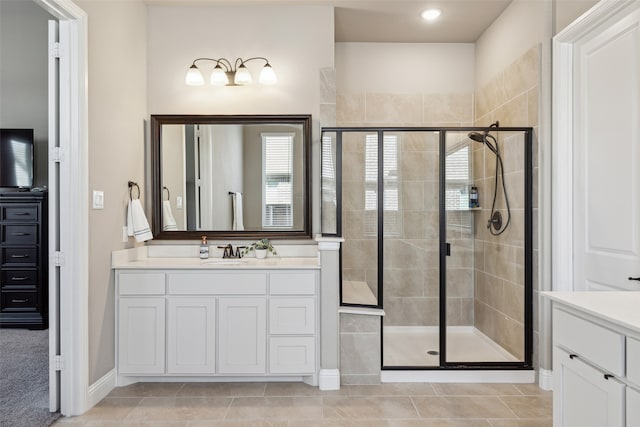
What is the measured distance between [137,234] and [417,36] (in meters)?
2.96

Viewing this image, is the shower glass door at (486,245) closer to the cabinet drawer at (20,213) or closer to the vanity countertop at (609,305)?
the vanity countertop at (609,305)

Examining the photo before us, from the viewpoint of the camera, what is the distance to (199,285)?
278 centimetres

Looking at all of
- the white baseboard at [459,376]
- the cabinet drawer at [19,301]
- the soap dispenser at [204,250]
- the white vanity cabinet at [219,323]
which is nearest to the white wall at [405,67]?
the soap dispenser at [204,250]

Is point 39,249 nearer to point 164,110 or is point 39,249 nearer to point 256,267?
point 164,110

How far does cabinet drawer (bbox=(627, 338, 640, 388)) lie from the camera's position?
1281 millimetres

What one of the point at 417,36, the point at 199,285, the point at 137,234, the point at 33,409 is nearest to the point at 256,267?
the point at 199,285

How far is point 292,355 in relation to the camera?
2.78 metres

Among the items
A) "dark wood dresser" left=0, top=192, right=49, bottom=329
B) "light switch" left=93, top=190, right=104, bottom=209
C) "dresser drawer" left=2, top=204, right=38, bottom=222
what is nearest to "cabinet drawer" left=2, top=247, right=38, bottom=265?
"dark wood dresser" left=0, top=192, right=49, bottom=329

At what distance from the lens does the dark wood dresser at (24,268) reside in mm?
4051

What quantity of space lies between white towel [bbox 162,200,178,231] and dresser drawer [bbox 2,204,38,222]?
1.70 m

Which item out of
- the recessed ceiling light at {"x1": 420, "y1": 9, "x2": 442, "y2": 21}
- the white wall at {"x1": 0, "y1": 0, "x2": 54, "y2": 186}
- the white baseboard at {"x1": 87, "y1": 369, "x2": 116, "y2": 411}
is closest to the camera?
the white baseboard at {"x1": 87, "y1": 369, "x2": 116, "y2": 411}

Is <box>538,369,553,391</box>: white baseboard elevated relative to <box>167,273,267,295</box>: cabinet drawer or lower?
lower

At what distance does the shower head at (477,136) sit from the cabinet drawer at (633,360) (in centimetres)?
203

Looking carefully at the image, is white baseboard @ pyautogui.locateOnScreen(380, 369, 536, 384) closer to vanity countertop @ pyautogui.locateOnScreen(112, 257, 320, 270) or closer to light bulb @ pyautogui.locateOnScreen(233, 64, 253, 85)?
vanity countertop @ pyautogui.locateOnScreen(112, 257, 320, 270)
